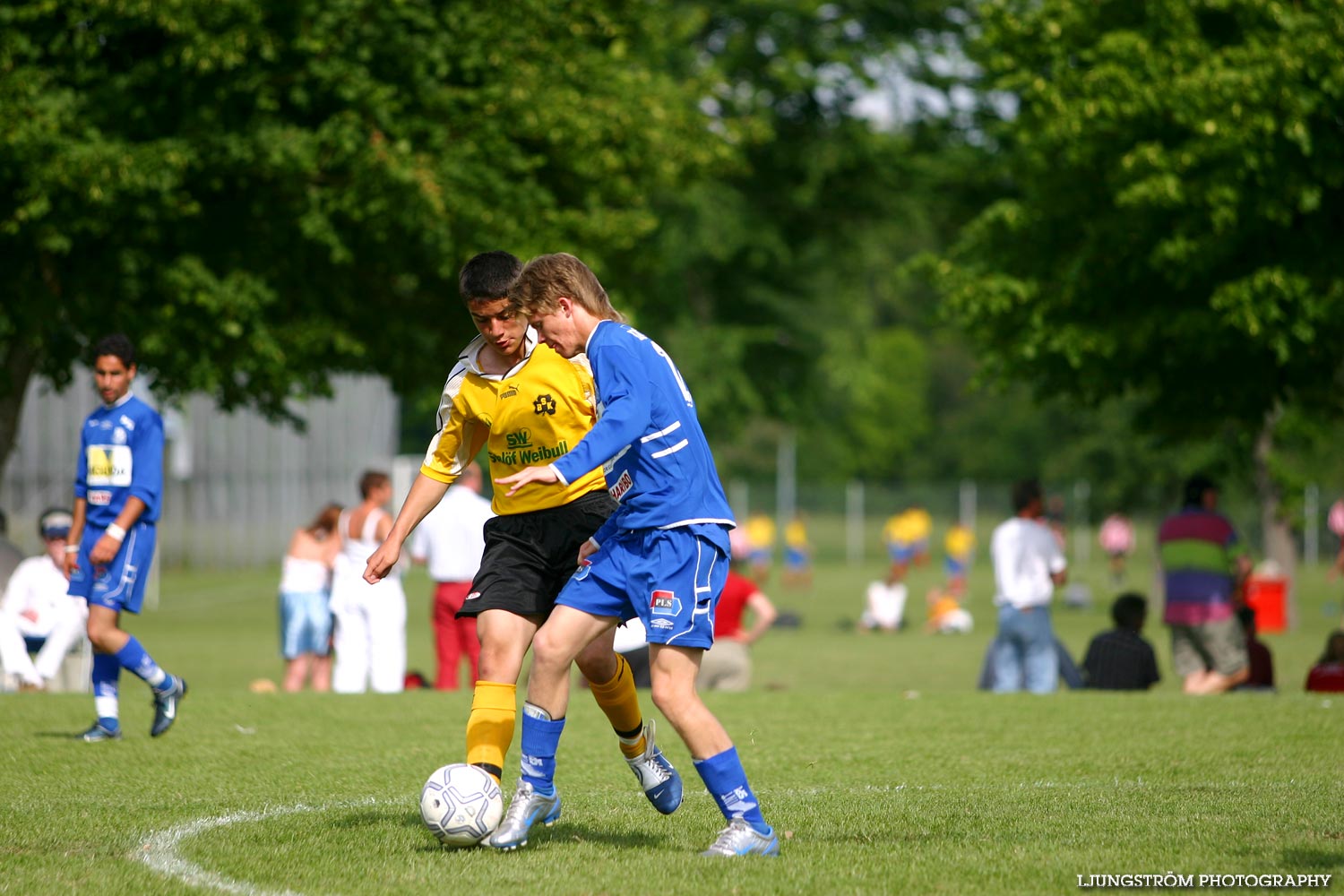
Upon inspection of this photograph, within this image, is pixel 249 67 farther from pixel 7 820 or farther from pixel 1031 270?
pixel 7 820

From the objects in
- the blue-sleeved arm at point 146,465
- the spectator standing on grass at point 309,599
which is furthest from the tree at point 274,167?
the blue-sleeved arm at point 146,465

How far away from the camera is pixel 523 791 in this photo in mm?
5805

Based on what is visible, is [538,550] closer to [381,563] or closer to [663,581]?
[381,563]

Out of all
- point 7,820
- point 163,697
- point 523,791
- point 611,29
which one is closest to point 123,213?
point 611,29

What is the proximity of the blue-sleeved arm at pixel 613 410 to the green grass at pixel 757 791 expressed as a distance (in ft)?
4.40

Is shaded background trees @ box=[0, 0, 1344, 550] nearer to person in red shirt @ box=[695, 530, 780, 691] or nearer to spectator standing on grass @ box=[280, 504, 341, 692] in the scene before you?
spectator standing on grass @ box=[280, 504, 341, 692]

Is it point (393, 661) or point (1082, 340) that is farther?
point (1082, 340)

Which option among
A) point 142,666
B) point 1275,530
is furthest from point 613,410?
point 1275,530

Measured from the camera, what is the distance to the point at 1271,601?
26078 millimetres

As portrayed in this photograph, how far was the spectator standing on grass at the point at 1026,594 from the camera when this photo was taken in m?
13.2

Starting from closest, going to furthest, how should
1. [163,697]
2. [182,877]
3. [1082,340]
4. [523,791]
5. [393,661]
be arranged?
[182,877]
[523,791]
[163,697]
[393,661]
[1082,340]

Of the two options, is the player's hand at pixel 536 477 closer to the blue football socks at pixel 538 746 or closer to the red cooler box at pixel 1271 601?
the blue football socks at pixel 538 746

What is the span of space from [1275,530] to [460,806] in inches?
1009

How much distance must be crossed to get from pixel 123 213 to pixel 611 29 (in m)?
6.20
